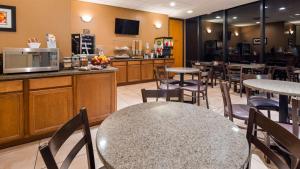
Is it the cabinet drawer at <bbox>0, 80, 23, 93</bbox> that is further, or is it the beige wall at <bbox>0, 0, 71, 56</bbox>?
the beige wall at <bbox>0, 0, 71, 56</bbox>

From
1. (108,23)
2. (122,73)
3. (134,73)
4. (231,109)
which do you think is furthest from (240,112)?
(108,23)

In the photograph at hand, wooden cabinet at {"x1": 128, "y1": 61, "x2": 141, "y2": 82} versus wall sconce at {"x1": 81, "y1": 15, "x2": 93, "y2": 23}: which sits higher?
wall sconce at {"x1": 81, "y1": 15, "x2": 93, "y2": 23}

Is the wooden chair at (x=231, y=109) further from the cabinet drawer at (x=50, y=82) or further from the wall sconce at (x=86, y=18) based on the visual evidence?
the wall sconce at (x=86, y=18)

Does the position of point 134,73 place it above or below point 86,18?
below

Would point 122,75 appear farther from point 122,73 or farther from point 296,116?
point 296,116

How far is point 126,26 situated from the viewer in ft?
25.3

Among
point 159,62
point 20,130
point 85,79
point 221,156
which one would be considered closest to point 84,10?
point 159,62

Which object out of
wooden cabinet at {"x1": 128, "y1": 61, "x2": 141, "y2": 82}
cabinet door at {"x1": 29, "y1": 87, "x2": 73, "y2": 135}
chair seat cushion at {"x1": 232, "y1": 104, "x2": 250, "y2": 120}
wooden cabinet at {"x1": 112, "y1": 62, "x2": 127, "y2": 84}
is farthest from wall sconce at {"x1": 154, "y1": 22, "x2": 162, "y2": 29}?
chair seat cushion at {"x1": 232, "y1": 104, "x2": 250, "y2": 120}

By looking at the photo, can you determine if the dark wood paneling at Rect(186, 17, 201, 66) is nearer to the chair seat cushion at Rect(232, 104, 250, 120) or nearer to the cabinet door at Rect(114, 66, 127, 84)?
the cabinet door at Rect(114, 66, 127, 84)

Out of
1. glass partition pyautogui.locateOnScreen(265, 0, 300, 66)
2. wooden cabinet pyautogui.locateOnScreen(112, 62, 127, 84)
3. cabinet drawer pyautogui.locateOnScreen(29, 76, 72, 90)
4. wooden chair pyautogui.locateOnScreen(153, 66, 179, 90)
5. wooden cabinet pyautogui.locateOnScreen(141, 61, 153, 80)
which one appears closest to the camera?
cabinet drawer pyautogui.locateOnScreen(29, 76, 72, 90)

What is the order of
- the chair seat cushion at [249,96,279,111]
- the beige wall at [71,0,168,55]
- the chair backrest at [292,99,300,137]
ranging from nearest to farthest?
the chair backrest at [292,99,300,137] < the chair seat cushion at [249,96,279,111] < the beige wall at [71,0,168,55]

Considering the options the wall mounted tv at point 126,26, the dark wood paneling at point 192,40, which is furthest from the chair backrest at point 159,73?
the dark wood paneling at point 192,40

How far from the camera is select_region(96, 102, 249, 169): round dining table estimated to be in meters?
0.85

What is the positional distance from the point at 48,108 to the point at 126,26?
544 centimetres
